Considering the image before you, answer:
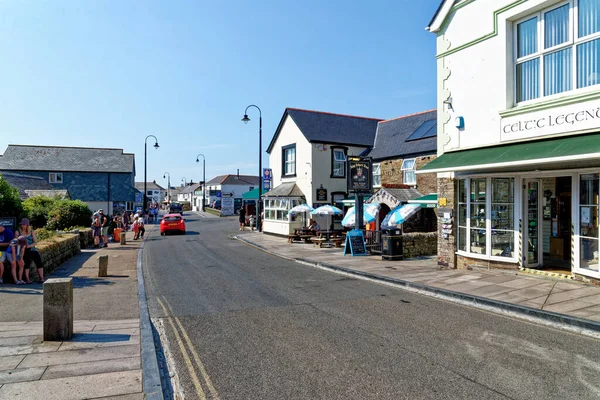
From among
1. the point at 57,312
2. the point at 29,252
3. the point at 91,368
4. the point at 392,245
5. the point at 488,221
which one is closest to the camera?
the point at 91,368

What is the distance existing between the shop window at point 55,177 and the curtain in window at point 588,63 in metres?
56.4

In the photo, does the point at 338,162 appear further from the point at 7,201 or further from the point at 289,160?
the point at 7,201

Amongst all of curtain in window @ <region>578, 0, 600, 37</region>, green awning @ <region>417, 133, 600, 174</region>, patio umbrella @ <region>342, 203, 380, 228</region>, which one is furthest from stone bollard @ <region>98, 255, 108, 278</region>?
curtain in window @ <region>578, 0, 600, 37</region>

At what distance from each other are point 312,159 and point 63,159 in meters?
42.4

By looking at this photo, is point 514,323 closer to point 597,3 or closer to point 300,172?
point 597,3

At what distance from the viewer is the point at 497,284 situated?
9930 millimetres

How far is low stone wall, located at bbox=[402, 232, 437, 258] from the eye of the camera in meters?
16.0

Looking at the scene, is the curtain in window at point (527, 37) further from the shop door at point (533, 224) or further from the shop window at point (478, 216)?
the shop window at point (478, 216)

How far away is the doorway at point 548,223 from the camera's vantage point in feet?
36.8

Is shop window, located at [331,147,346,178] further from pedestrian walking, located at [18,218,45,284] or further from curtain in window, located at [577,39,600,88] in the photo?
pedestrian walking, located at [18,218,45,284]

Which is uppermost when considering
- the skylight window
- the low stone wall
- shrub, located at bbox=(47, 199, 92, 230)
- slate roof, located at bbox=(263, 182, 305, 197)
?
the skylight window

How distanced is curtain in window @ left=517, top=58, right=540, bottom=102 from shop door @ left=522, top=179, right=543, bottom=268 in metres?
2.22

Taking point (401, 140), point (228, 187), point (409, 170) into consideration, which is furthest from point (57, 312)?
point (228, 187)

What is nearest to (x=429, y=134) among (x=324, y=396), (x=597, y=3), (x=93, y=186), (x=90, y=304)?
(x=597, y=3)
